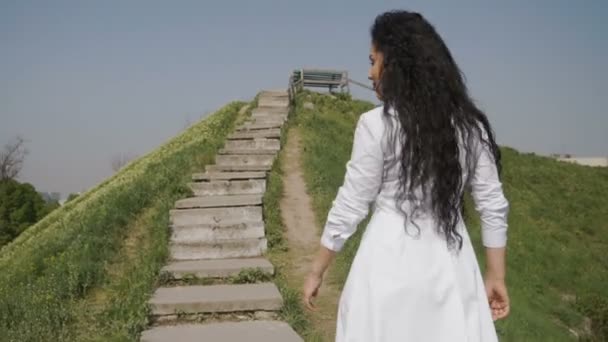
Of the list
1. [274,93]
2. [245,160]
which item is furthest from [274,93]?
[245,160]

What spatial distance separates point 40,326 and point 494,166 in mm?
3931

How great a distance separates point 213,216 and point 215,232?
326 millimetres

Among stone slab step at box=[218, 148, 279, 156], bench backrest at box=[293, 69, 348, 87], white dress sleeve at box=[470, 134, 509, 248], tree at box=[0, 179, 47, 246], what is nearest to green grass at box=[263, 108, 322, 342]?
stone slab step at box=[218, 148, 279, 156]

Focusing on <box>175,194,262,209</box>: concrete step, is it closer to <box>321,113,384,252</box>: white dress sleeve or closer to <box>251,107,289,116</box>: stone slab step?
<box>321,113,384,252</box>: white dress sleeve

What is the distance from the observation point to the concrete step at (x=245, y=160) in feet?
34.0

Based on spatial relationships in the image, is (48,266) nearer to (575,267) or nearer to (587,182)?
(575,267)

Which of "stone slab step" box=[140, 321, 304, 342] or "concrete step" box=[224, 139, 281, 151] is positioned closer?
"stone slab step" box=[140, 321, 304, 342]

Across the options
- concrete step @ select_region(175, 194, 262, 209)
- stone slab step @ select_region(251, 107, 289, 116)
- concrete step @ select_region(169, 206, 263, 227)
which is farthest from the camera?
stone slab step @ select_region(251, 107, 289, 116)

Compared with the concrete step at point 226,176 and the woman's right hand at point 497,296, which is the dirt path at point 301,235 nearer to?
the concrete step at point 226,176

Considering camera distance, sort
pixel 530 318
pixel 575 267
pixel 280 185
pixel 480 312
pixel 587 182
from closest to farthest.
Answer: pixel 480 312 → pixel 530 318 → pixel 280 185 → pixel 575 267 → pixel 587 182

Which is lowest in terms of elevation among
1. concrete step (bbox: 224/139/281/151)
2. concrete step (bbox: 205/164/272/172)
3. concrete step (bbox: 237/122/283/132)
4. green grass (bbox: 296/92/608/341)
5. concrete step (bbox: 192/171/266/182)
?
green grass (bbox: 296/92/608/341)

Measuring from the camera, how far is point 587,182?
58.0ft

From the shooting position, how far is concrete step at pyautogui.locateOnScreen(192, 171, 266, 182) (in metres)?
9.27

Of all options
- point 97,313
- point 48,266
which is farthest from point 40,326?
point 48,266
